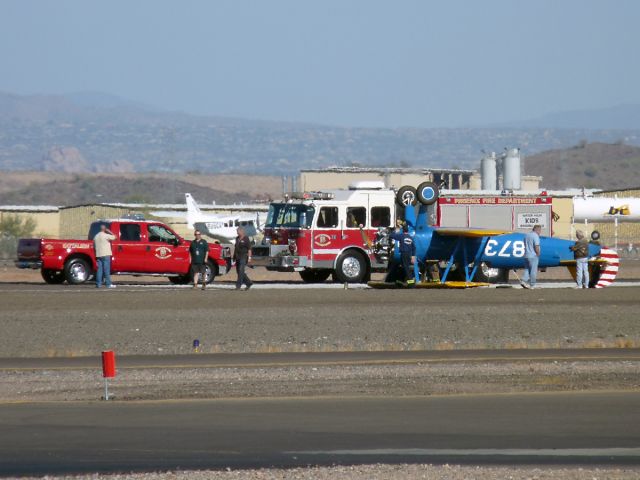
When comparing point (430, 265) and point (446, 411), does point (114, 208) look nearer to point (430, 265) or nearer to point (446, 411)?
point (430, 265)

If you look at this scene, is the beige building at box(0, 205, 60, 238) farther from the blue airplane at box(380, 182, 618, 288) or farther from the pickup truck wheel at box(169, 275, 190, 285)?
the blue airplane at box(380, 182, 618, 288)

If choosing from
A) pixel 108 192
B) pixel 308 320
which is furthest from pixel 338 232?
pixel 108 192

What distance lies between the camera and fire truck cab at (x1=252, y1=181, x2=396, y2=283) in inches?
1574

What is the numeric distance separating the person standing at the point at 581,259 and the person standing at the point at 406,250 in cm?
415

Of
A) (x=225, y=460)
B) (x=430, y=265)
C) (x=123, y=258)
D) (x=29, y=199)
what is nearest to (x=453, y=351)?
(x=225, y=460)

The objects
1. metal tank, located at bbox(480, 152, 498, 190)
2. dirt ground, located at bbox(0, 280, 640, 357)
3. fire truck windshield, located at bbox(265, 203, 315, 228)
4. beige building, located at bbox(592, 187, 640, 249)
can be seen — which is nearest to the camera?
dirt ground, located at bbox(0, 280, 640, 357)

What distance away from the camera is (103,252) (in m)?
37.7

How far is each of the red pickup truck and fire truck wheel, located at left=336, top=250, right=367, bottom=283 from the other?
387 cm

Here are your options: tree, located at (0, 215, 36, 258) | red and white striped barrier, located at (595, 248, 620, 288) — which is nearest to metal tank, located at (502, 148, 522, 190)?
tree, located at (0, 215, 36, 258)

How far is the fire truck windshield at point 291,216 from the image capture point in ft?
132

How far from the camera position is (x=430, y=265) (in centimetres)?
3869

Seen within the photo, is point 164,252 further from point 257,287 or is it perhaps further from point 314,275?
point 314,275

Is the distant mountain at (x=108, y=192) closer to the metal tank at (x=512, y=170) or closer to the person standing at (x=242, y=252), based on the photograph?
the metal tank at (x=512, y=170)

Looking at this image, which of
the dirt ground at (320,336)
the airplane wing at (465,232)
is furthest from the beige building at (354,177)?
the airplane wing at (465,232)
